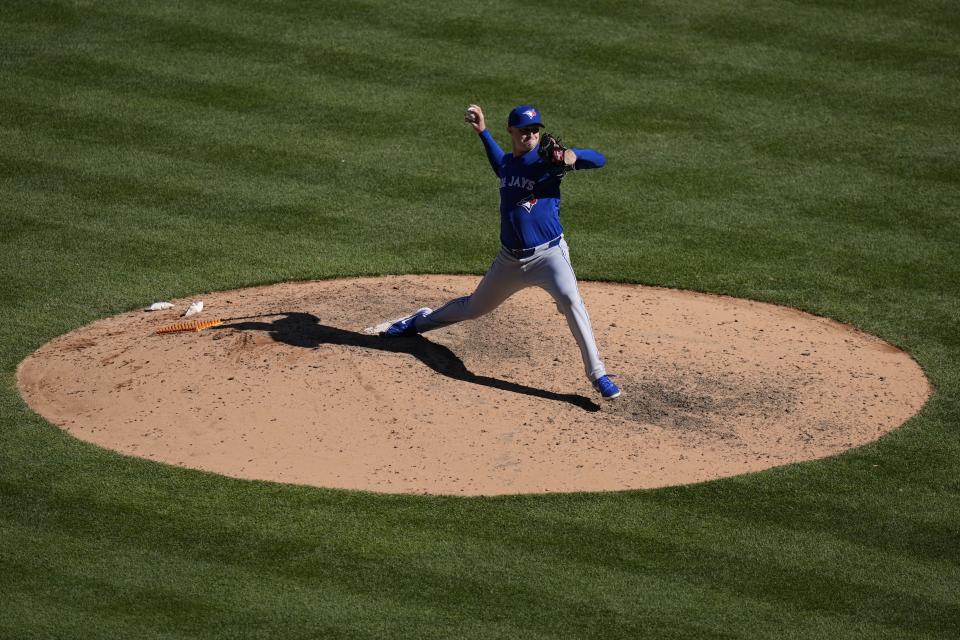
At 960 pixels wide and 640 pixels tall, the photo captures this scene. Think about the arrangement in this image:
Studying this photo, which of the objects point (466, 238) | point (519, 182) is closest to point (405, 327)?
point (519, 182)

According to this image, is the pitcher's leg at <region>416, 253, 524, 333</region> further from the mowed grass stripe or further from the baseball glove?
the mowed grass stripe

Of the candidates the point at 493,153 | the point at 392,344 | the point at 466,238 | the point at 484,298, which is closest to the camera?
the point at 493,153

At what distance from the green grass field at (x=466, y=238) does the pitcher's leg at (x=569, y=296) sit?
129 centimetres

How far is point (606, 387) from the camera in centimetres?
912

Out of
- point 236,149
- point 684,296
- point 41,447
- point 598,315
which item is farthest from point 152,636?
point 236,149

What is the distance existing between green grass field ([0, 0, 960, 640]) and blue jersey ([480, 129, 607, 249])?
194 centimetres

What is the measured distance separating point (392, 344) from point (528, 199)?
1.66 meters

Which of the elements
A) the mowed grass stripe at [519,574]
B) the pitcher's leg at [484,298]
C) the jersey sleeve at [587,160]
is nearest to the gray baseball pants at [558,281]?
the pitcher's leg at [484,298]

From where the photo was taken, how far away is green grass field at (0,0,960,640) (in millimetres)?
7039

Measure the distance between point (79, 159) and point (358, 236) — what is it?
11.3 feet

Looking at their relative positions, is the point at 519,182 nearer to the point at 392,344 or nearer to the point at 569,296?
the point at 569,296

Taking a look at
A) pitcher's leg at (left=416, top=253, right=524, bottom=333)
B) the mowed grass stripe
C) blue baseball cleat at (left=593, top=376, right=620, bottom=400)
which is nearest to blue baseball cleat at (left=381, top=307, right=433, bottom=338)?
pitcher's leg at (left=416, top=253, right=524, bottom=333)

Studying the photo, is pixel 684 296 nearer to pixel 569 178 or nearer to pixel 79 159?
pixel 569 178

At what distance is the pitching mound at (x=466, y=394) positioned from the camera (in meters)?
8.54
